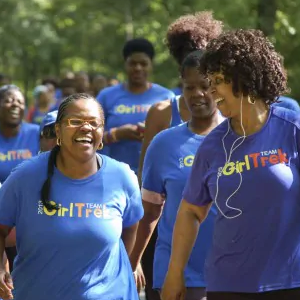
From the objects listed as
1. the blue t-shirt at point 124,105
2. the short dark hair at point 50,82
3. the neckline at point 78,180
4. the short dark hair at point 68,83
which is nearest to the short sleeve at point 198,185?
the neckline at point 78,180

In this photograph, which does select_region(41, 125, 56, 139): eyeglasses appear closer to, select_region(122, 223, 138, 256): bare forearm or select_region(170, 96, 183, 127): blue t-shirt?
select_region(170, 96, 183, 127): blue t-shirt

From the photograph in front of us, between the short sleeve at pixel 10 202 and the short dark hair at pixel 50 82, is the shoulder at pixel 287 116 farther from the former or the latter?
the short dark hair at pixel 50 82

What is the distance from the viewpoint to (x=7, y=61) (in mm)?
29688

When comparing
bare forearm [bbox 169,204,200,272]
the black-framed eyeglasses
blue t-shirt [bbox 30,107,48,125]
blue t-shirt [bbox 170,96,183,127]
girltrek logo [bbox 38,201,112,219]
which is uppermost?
blue t-shirt [bbox 30,107,48,125]

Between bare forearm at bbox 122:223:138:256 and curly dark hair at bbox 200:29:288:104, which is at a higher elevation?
curly dark hair at bbox 200:29:288:104

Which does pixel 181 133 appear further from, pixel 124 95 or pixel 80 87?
pixel 80 87

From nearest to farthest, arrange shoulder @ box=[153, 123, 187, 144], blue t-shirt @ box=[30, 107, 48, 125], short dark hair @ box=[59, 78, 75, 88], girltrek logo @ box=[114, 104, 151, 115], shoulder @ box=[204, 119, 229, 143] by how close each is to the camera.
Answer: shoulder @ box=[204, 119, 229, 143]
shoulder @ box=[153, 123, 187, 144]
girltrek logo @ box=[114, 104, 151, 115]
blue t-shirt @ box=[30, 107, 48, 125]
short dark hair @ box=[59, 78, 75, 88]

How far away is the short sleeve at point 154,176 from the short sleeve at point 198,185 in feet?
3.61

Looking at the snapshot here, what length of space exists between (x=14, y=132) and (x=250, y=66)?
566 cm

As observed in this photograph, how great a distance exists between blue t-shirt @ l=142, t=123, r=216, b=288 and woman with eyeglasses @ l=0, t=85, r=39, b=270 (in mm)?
3746

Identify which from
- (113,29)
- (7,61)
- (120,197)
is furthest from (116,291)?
(7,61)

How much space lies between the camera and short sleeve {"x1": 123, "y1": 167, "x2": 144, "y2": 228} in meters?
6.16

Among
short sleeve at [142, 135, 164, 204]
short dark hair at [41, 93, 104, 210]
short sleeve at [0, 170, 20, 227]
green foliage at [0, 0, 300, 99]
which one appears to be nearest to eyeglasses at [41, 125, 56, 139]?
short sleeve at [142, 135, 164, 204]

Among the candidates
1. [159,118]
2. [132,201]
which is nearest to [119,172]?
[132,201]
